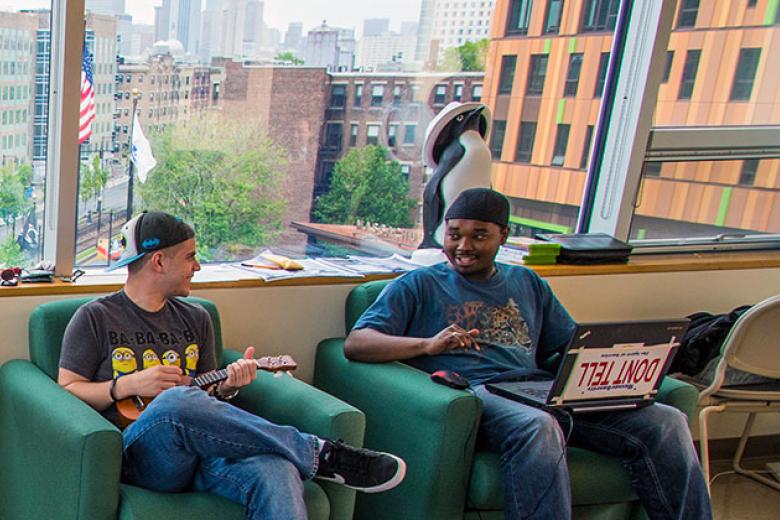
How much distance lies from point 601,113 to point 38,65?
236cm

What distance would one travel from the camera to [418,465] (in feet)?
9.41

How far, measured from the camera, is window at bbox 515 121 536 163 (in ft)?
13.8

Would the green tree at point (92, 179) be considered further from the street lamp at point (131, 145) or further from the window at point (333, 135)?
the window at point (333, 135)

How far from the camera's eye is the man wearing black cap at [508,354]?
280 cm

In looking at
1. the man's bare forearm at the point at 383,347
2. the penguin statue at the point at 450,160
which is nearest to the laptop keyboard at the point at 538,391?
the man's bare forearm at the point at 383,347

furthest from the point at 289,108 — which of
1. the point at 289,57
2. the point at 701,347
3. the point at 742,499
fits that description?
the point at 742,499

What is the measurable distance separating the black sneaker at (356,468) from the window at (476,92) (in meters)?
1.85

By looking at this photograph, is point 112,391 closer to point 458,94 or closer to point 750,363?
point 458,94

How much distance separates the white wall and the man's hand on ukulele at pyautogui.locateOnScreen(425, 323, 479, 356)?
554 mm

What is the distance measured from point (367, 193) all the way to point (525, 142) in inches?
30.6

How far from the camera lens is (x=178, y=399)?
246 centimetres

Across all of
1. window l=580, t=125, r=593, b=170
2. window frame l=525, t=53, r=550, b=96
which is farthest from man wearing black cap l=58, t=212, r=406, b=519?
window l=580, t=125, r=593, b=170

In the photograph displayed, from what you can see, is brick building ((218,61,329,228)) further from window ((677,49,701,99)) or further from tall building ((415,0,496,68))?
window ((677,49,701,99))

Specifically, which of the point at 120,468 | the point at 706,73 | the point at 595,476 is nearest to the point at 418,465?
the point at 595,476
